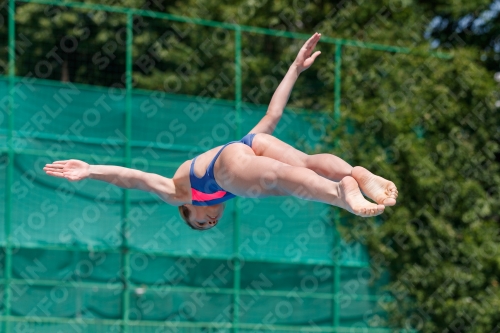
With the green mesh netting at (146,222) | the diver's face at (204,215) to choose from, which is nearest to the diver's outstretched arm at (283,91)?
the diver's face at (204,215)

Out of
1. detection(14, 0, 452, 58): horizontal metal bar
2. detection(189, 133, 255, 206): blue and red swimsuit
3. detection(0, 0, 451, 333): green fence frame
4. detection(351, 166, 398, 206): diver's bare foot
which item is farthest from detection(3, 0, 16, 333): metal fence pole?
detection(351, 166, 398, 206): diver's bare foot

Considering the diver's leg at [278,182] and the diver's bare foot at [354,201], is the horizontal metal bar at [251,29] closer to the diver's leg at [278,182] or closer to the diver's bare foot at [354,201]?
the diver's leg at [278,182]

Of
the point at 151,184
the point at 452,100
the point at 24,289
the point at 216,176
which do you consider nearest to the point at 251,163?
the point at 216,176

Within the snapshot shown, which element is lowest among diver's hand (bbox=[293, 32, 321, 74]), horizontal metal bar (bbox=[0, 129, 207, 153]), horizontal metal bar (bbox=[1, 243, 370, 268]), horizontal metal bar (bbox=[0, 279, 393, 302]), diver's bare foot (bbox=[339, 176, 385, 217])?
horizontal metal bar (bbox=[0, 279, 393, 302])

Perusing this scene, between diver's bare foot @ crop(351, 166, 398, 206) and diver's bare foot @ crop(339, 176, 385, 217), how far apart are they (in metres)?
0.05

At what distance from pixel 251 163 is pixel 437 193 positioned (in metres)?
5.65

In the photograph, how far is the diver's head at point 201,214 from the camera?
6645mm

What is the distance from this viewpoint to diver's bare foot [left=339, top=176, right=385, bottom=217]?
506cm

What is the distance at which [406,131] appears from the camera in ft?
37.1

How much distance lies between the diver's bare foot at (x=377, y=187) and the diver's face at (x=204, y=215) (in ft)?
4.58

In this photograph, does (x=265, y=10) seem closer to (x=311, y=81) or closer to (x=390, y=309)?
(x=311, y=81)

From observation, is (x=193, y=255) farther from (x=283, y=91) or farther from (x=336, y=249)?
(x=283, y=91)

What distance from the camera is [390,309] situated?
10891 mm

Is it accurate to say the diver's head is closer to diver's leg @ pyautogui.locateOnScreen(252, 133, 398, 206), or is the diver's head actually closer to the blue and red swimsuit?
the blue and red swimsuit
